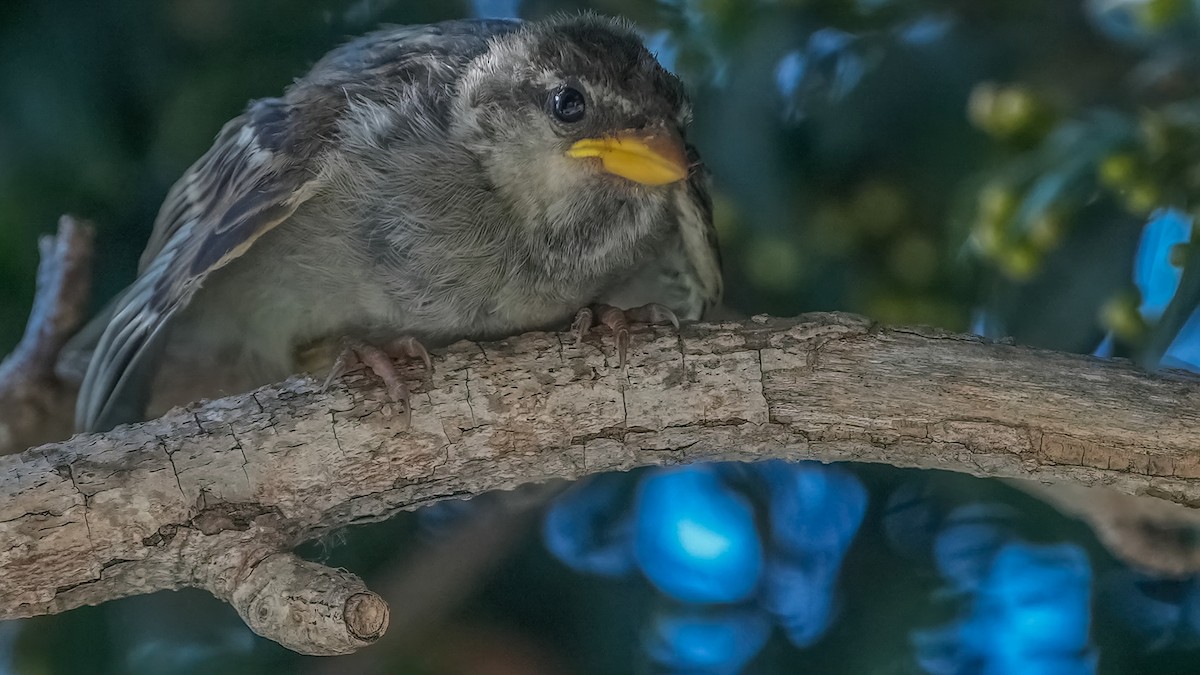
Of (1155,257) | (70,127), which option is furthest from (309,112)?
Answer: (1155,257)

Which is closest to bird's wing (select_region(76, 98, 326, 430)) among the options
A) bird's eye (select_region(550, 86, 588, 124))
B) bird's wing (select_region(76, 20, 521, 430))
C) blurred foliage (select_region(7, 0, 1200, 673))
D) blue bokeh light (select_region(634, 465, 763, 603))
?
bird's wing (select_region(76, 20, 521, 430))

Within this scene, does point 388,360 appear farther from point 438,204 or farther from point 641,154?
point 641,154

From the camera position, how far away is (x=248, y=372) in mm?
1763

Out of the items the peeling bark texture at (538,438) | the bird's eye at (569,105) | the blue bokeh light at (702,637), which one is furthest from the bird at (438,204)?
the blue bokeh light at (702,637)

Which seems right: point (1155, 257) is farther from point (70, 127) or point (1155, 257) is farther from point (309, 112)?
point (70, 127)

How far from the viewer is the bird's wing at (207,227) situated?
142 centimetres

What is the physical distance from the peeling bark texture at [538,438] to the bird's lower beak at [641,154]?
0.22 meters

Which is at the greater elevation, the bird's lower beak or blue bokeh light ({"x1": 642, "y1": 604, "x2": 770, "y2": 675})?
the bird's lower beak

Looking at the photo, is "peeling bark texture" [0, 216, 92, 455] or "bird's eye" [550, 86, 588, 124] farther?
"peeling bark texture" [0, 216, 92, 455]

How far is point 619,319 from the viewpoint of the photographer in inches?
58.8

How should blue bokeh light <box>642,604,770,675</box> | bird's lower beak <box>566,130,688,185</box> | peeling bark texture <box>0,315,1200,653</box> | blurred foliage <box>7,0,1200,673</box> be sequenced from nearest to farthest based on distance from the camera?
peeling bark texture <box>0,315,1200,653</box>
bird's lower beak <box>566,130,688,185</box>
blurred foliage <box>7,0,1200,673</box>
blue bokeh light <box>642,604,770,675</box>

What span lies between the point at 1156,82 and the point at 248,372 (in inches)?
64.8

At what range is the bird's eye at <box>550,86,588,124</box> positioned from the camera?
144 cm

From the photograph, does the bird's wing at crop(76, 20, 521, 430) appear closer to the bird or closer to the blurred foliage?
the bird
